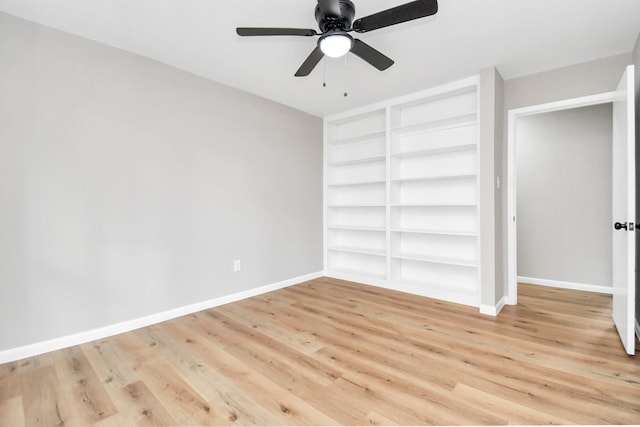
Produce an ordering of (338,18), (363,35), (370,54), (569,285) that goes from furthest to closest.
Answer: (569,285) → (363,35) → (370,54) → (338,18)

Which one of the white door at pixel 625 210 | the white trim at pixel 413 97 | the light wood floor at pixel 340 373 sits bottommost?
the light wood floor at pixel 340 373

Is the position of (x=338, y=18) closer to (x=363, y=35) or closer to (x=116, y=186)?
(x=363, y=35)

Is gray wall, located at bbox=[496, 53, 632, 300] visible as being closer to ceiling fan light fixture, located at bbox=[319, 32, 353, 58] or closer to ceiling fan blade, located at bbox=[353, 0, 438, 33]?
ceiling fan blade, located at bbox=[353, 0, 438, 33]

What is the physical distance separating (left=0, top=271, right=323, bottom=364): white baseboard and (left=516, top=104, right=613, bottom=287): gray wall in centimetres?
370

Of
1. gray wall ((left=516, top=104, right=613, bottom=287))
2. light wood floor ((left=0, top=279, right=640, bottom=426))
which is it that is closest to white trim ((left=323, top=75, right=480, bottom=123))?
gray wall ((left=516, top=104, right=613, bottom=287))

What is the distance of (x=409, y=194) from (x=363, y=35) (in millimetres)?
2093

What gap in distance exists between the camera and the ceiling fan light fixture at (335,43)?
1779 mm

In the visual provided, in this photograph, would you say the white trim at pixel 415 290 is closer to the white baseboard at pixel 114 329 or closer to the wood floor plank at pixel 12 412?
the white baseboard at pixel 114 329

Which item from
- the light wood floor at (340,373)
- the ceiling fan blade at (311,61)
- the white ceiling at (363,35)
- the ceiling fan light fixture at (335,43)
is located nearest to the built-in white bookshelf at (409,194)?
the white ceiling at (363,35)

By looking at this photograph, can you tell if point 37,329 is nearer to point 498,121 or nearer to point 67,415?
point 67,415

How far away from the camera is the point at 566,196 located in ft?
12.5

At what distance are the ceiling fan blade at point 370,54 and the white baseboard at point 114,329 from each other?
273 cm

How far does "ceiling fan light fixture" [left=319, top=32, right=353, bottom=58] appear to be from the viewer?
1779 millimetres

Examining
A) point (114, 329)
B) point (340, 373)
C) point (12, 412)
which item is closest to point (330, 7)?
point (340, 373)
